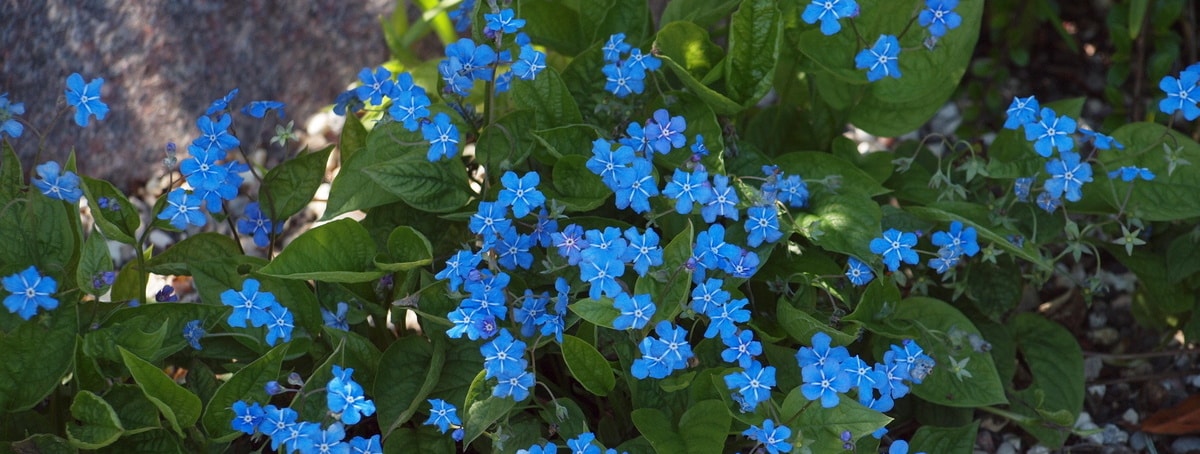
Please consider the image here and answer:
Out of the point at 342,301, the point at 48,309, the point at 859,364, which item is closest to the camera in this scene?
the point at 859,364

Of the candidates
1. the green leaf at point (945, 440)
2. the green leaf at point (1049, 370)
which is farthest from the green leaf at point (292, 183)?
the green leaf at point (1049, 370)

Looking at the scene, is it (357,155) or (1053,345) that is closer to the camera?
(357,155)

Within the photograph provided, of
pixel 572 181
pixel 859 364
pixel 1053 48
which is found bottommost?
pixel 859 364

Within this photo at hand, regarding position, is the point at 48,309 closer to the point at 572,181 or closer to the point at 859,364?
the point at 572,181

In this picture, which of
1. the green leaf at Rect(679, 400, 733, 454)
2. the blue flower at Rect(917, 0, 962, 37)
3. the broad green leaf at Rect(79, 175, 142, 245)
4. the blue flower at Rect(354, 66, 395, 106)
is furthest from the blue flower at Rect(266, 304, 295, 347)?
the blue flower at Rect(917, 0, 962, 37)

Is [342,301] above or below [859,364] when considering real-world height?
above

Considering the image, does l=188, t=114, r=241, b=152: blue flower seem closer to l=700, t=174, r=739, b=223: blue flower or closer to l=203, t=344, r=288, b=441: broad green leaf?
l=203, t=344, r=288, b=441: broad green leaf

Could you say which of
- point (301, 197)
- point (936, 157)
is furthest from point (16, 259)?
point (936, 157)
